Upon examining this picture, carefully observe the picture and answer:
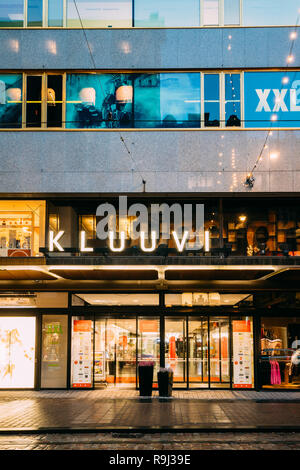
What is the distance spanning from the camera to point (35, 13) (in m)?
20.4

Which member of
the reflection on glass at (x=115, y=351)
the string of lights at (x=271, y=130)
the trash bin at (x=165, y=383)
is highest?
the string of lights at (x=271, y=130)

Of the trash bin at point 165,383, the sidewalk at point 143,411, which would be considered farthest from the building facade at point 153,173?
the trash bin at point 165,383

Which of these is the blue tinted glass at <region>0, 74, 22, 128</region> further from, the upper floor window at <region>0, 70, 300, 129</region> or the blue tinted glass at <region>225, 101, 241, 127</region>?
the blue tinted glass at <region>225, 101, 241, 127</region>

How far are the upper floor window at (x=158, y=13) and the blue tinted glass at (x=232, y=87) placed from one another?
1968 mm

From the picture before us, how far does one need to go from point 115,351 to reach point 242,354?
462cm

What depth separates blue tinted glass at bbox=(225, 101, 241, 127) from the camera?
19719mm

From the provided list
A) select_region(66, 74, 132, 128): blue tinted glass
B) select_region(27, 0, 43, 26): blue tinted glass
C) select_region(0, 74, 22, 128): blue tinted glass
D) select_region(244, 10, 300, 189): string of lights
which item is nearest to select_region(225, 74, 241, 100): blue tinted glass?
select_region(244, 10, 300, 189): string of lights

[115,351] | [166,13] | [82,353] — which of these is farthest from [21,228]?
[166,13]

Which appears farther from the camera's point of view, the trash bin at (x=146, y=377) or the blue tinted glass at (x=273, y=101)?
the blue tinted glass at (x=273, y=101)

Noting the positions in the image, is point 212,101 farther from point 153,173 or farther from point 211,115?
point 153,173

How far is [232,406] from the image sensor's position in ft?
53.7

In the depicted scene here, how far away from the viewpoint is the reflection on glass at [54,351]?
20141 mm

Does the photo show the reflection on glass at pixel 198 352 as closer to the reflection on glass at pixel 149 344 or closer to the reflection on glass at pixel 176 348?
the reflection on glass at pixel 176 348
